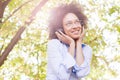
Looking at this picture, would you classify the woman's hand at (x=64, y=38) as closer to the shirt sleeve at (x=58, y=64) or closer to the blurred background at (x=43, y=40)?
the shirt sleeve at (x=58, y=64)

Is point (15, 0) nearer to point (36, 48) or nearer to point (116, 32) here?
point (36, 48)

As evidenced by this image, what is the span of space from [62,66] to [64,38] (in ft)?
1.06

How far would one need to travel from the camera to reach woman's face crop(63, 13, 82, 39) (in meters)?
3.14

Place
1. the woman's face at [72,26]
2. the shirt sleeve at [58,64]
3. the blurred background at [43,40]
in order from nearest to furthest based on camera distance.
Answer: the shirt sleeve at [58,64]
the woman's face at [72,26]
the blurred background at [43,40]

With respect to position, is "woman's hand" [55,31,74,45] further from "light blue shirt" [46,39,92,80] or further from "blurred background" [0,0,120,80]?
"blurred background" [0,0,120,80]

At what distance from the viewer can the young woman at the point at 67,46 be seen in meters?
3.01

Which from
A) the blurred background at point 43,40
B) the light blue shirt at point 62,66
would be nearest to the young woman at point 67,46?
the light blue shirt at point 62,66

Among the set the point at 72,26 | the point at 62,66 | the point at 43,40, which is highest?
the point at 72,26

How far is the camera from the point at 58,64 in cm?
301

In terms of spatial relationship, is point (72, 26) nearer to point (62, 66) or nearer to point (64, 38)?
point (64, 38)

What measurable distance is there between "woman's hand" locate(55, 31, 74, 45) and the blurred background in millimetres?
6614

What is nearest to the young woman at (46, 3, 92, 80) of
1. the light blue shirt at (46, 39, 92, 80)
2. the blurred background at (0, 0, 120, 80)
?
the light blue shirt at (46, 39, 92, 80)

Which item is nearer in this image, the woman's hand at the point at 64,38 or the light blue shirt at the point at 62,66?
the light blue shirt at the point at 62,66

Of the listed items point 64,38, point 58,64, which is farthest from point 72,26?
point 58,64
